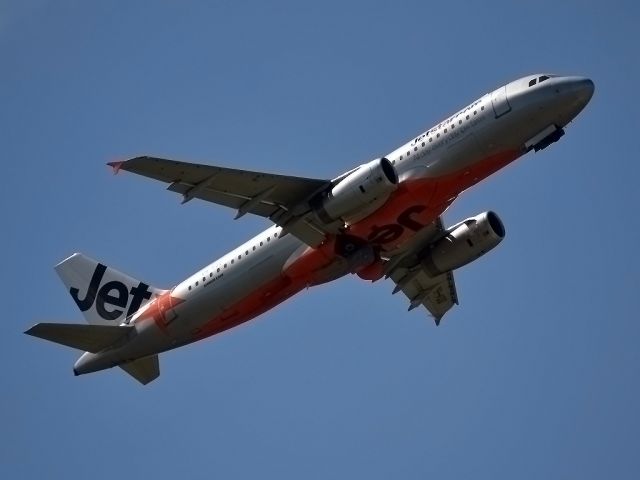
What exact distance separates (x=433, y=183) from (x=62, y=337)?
18.4 meters

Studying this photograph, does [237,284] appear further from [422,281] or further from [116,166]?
[422,281]

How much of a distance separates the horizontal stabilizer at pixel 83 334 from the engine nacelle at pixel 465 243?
15032 millimetres

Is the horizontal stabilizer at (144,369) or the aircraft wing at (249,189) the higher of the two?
the aircraft wing at (249,189)

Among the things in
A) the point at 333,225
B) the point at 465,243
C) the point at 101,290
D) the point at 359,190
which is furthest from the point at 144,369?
the point at 465,243

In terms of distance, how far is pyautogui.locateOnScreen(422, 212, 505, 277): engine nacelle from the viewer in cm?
5656

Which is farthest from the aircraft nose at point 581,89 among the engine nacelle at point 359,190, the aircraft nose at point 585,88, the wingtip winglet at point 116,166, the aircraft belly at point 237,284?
the wingtip winglet at point 116,166

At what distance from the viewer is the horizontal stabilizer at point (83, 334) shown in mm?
53344

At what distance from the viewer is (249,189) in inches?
2008

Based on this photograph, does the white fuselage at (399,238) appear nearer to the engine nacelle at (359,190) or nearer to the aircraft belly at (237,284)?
the aircraft belly at (237,284)

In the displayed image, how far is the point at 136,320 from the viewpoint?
55625 mm

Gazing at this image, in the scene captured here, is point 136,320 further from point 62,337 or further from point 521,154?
point 521,154

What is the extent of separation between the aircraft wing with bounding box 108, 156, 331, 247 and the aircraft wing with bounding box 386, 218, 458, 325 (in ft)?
22.4

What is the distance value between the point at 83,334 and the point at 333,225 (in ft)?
42.4

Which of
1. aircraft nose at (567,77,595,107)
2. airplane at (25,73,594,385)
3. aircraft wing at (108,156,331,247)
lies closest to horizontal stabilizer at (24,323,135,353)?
airplane at (25,73,594,385)
